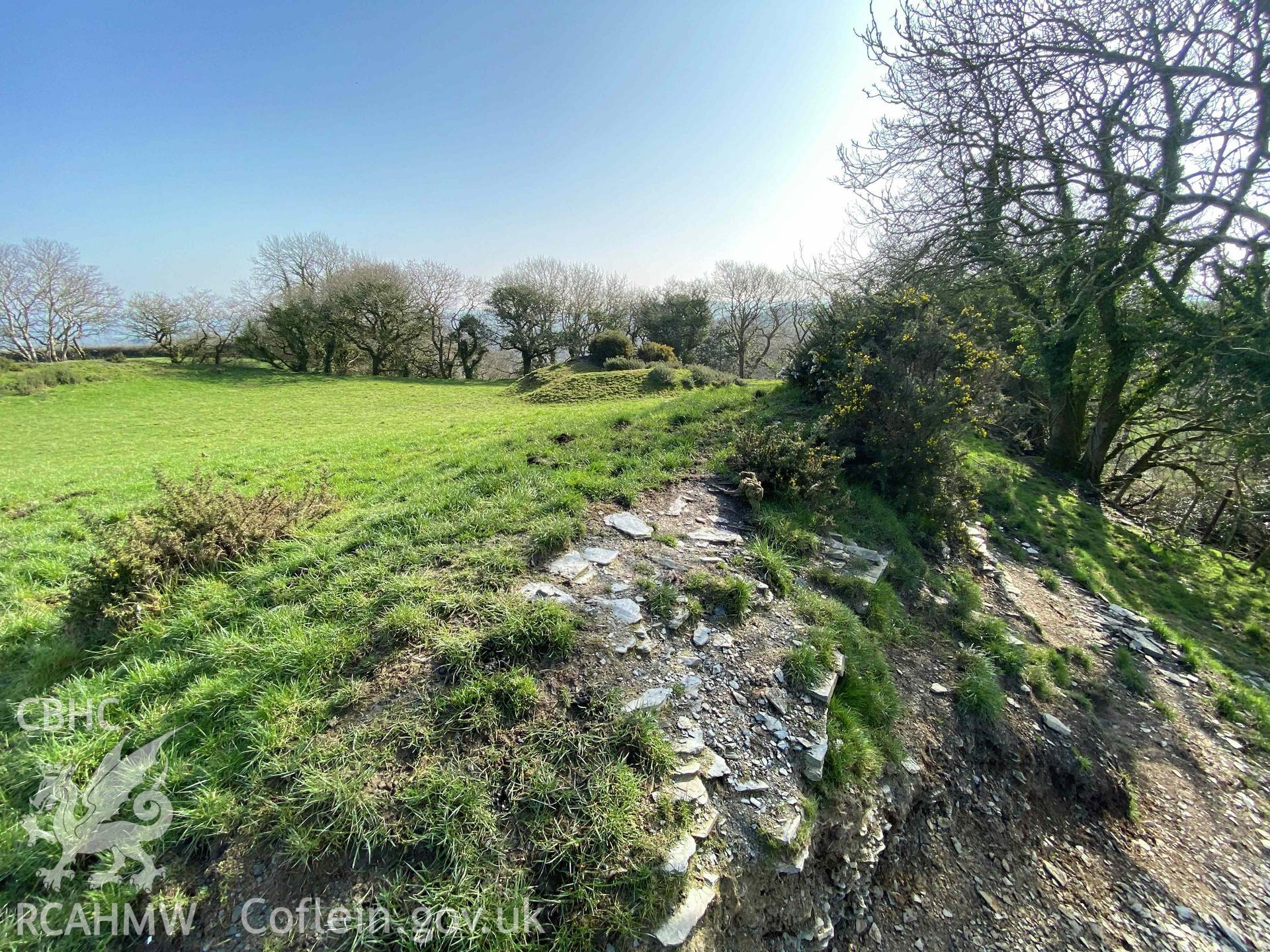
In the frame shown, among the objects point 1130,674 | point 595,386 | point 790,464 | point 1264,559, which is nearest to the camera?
point 1130,674

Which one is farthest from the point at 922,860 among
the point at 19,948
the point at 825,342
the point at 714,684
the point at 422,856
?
the point at 825,342

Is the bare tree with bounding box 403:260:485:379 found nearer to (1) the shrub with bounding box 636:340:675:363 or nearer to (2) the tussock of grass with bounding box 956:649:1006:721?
(1) the shrub with bounding box 636:340:675:363

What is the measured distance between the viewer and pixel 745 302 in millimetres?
34656

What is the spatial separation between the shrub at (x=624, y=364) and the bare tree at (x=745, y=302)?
1253 centimetres

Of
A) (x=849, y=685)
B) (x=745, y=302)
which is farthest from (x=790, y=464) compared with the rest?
(x=745, y=302)

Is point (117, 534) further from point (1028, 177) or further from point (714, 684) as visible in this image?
point (1028, 177)

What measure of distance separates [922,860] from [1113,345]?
1181 centimetres

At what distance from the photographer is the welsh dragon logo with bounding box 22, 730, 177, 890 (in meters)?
1.99

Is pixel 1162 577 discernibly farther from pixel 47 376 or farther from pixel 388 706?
pixel 47 376

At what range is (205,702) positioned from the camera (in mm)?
2639

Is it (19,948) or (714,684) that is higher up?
(714,684)

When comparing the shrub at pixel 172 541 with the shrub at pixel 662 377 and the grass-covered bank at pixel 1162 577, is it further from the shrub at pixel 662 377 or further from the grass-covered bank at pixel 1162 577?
the shrub at pixel 662 377

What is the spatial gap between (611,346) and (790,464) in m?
22.3

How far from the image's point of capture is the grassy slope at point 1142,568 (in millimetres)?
6316
